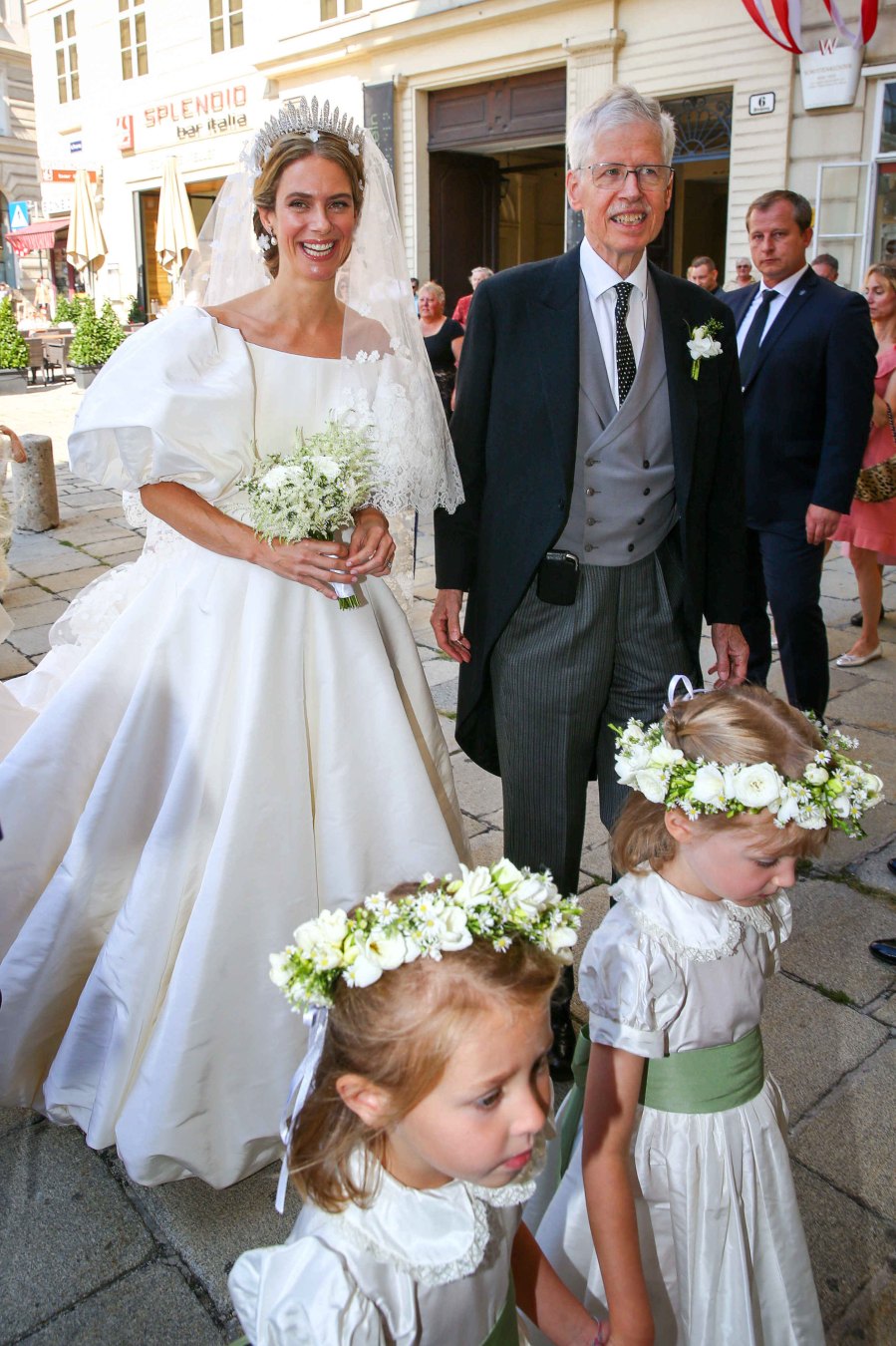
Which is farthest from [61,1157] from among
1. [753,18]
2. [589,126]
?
[753,18]

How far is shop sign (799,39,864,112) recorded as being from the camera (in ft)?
33.2

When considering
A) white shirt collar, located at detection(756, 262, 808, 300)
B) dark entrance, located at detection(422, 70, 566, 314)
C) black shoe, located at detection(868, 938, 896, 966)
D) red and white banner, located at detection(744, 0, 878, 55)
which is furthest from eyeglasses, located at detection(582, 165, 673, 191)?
dark entrance, located at detection(422, 70, 566, 314)

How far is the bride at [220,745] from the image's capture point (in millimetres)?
2230

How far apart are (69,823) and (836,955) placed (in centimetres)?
210

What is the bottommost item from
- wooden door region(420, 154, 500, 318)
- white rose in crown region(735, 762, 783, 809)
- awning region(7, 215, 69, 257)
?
white rose in crown region(735, 762, 783, 809)

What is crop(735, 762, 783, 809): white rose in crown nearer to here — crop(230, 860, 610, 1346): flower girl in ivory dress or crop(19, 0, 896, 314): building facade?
crop(230, 860, 610, 1346): flower girl in ivory dress

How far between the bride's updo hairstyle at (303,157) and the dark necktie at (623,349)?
0.64 metres

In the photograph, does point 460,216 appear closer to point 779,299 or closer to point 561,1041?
point 779,299

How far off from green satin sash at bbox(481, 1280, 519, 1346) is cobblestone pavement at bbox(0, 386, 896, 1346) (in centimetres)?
74

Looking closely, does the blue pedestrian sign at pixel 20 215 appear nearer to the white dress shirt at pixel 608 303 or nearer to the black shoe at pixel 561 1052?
the white dress shirt at pixel 608 303

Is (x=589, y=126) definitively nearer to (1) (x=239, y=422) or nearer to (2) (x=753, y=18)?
(1) (x=239, y=422)

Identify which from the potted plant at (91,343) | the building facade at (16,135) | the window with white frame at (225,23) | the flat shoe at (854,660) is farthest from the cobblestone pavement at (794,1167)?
the building facade at (16,135)

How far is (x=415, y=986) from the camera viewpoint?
4.02ft

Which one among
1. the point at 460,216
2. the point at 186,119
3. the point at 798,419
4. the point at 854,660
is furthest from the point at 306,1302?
the point at 186,119
